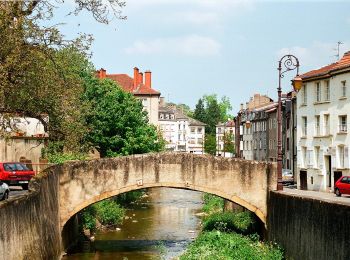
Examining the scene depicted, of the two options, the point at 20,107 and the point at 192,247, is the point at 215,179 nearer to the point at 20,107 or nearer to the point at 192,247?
the point at 192,247

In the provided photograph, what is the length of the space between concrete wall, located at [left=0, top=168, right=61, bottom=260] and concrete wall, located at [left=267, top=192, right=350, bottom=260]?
10.0m

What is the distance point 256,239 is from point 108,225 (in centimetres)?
1377

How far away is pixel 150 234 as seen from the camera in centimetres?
4200

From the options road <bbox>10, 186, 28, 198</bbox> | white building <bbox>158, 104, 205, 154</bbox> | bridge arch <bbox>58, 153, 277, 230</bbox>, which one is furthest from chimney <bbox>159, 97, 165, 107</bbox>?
bridge arch <bbox>58, 153, 277, 230</bbox>

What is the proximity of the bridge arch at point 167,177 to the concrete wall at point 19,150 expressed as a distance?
572 inches

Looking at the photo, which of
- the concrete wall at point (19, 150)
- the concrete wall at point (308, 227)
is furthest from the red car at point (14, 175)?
the concrete wall at point (308, 227)

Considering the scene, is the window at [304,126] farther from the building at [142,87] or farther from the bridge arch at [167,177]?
the building at [142,87]

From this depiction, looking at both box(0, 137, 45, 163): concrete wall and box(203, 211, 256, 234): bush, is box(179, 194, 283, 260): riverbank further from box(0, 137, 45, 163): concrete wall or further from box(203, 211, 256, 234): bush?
box(0, 137, 45, 163): concrete wall

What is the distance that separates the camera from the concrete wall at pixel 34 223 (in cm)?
1998

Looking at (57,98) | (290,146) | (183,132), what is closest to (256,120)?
(290,146)

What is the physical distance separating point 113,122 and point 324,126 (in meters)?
18.0

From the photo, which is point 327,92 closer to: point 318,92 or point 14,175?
point 318,92

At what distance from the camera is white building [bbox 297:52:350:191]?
44562mm

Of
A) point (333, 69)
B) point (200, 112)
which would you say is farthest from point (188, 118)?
point (333, 69)
